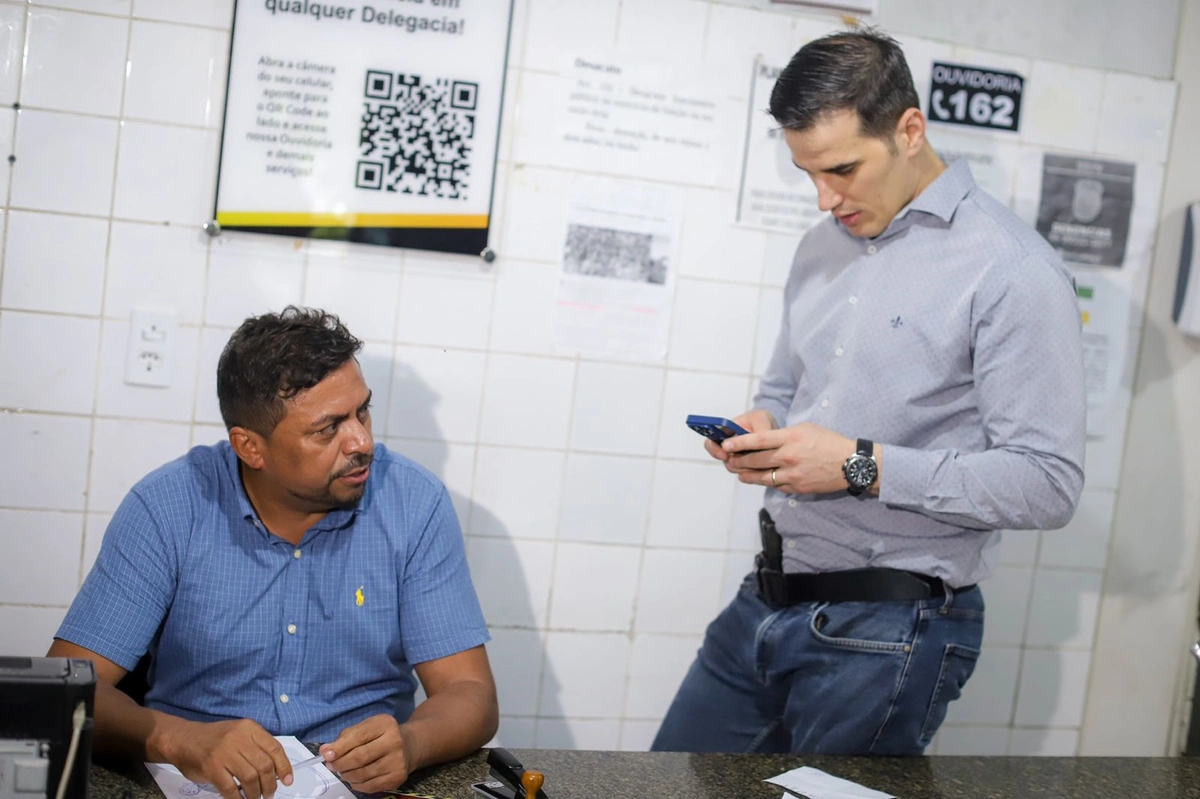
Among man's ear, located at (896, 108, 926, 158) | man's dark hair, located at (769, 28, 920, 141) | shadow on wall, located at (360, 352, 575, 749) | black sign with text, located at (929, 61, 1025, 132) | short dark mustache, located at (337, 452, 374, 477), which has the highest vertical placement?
black sign with text, located at (929, 61, 1025, 132)

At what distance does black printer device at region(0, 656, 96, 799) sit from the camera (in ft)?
3.34

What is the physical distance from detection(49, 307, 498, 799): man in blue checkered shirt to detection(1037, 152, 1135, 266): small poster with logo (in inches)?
67.6

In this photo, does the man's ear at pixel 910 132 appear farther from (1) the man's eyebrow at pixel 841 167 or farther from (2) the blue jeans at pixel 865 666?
(2) the blue jeans at pixel 865 666

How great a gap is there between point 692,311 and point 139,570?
1349mm

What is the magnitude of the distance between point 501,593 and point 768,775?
117 centimetres

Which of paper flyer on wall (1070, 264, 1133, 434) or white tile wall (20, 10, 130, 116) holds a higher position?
white tile wall (20, 10, 130, 116)

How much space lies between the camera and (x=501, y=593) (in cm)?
257

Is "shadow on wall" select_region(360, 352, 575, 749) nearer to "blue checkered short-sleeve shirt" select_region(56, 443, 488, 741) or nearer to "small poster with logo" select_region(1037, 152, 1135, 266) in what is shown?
"blue checkered short-sleeve shirt" select_region(56, 443, 488, 741)

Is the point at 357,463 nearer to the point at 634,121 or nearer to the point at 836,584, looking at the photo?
the point at 836,584

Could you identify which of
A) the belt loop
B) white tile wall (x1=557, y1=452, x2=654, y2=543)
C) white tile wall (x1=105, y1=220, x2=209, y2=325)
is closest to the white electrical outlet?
white tile wall (x1=105, y1=220, x2=209, y2=325)

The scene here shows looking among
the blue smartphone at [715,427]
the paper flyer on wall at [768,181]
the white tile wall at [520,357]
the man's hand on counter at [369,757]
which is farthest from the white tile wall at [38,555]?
the paper flyer on wall at [768,181]

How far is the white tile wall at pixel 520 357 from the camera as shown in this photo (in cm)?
230

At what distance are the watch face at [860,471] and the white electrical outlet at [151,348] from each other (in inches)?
56.3

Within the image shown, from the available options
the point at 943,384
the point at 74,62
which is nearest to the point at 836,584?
the point at 943,384
